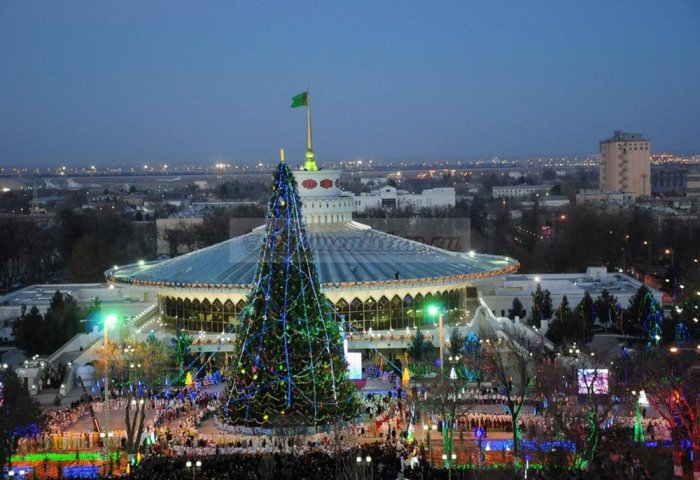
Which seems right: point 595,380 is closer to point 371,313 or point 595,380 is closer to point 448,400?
point 448,400

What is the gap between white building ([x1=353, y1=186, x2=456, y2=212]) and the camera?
389 ft

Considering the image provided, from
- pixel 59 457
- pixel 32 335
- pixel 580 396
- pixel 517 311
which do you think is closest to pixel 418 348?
pixel 580 396

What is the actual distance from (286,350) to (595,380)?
7237 millimetres

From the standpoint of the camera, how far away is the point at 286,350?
79.6 feet

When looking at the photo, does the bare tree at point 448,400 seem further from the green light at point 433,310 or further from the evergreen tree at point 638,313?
the evergreen tree at point 638,313

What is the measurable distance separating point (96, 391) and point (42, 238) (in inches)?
1856

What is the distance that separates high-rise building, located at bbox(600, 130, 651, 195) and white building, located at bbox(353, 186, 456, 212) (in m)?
40.1

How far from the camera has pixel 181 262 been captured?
42844mm

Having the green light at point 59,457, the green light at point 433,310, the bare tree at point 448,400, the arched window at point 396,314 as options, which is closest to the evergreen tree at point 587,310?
the green light at point 433,310

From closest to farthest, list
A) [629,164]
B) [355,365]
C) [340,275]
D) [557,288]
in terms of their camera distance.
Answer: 1. [355,365]
2. [340,275]
3. [557,288]
4. [629,164]

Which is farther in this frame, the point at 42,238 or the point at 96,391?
the point at 42,238

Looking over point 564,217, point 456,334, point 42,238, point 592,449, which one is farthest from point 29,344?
point 564,217

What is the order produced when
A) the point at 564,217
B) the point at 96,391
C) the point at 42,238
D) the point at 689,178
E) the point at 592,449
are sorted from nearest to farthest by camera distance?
the point at 592,449 → the point at 96,391 → the point at 42,238 → the point at 564,217 → the point at 689,178

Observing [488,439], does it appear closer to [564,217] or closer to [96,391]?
[96,391]
